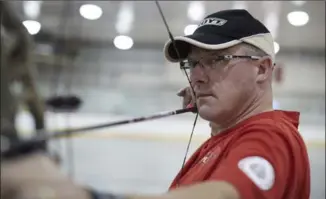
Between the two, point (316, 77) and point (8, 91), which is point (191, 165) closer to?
point (8, 91)

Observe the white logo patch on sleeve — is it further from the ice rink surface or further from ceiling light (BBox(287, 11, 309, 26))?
ceiling light (BBox(287, 11, 309, 26))

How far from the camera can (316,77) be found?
3666 millimetres

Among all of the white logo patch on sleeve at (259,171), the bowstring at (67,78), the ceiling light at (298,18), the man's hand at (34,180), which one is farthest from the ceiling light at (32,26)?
the ceiling light at (298,18)

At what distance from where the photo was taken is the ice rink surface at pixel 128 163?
1.74 ft

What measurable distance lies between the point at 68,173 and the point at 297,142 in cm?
35

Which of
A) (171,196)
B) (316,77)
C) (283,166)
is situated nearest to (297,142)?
(283,166)

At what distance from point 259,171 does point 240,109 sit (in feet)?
0.67

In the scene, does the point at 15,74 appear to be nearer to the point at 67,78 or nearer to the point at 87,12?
the point at 67,78

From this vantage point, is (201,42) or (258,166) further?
(201,42)

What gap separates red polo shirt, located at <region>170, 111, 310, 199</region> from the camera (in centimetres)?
61

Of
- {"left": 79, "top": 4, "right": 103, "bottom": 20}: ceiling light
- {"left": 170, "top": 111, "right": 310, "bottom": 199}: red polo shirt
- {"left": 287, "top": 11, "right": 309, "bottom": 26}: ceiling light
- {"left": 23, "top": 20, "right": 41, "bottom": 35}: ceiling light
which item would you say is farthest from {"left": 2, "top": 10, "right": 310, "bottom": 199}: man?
{"left": 287, "top": 11, "right": 309, "bottom": 26}: ceiling light

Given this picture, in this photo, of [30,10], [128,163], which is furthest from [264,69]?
[128,163]

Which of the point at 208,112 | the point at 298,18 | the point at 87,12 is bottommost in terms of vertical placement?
the point at 208,112

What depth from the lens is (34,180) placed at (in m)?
0.43
